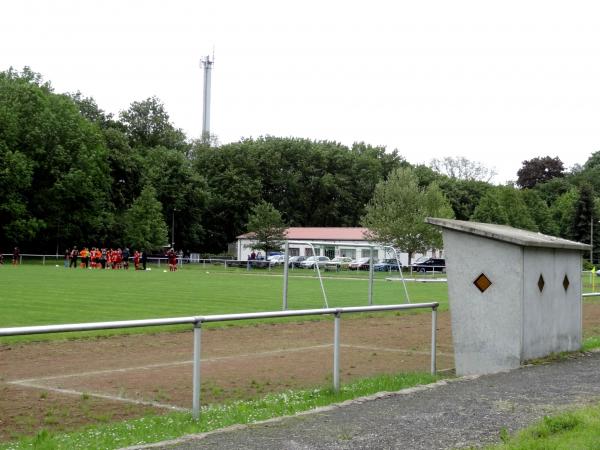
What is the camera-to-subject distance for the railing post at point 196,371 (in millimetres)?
7688

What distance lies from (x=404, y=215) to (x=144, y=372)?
6653cm

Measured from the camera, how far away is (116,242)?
2965 inches

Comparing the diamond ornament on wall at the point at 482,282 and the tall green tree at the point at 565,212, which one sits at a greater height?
the tall green tree at the point at 565,212

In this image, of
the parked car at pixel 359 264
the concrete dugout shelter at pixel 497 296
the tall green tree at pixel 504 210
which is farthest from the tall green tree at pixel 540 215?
the concrete dugout shelter at pixel 497 296

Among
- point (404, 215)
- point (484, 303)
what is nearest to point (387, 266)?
point (484, 303)

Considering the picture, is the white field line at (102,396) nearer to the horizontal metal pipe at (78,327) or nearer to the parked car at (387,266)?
the horizontal metal pipe at (78,327)

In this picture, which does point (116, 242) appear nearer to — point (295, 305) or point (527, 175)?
point (295, 305)

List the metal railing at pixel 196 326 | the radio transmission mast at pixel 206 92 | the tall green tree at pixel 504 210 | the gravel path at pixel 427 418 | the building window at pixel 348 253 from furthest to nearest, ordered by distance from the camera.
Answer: the radio transmission mast at pixel 206 92 < the tall green tree at pixel 504 210 < the building window at pixel 348 253 < the gravel path at pixel 427 418 < the metal railing at pixel 196 326

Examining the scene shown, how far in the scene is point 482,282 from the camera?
11.4 m

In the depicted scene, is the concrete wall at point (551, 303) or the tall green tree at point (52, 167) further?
the tall green tree at point (52, 167)

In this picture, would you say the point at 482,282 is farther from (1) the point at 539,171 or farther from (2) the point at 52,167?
(1) the point at 539,171

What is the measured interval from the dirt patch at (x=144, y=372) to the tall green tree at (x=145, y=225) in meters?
63.4

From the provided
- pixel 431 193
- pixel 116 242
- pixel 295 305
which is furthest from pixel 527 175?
pixel 295 305

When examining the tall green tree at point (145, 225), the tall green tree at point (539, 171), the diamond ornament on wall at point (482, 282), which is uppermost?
the tall green tree at point (539, 171)
